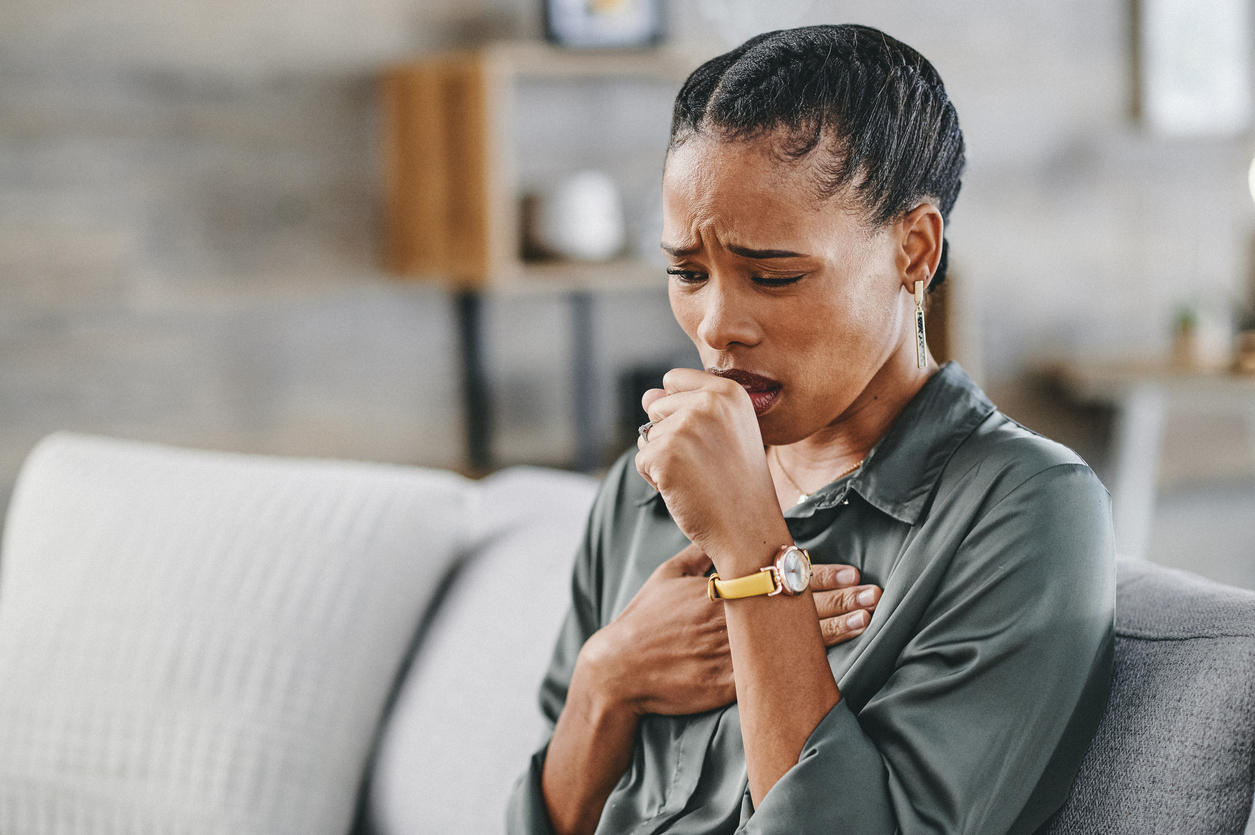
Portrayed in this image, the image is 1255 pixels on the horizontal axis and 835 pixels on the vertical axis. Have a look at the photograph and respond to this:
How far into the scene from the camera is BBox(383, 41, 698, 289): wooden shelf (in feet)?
8.32

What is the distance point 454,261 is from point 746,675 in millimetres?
1966

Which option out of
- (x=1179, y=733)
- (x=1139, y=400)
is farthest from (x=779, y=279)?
(x=1139, y=400)

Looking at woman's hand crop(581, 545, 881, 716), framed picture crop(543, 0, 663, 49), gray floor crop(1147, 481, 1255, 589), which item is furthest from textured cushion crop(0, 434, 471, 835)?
gray floor crop(1147, 481, 1255, 589)

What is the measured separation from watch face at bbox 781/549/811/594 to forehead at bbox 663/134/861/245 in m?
0.21

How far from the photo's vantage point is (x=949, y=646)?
75 cm

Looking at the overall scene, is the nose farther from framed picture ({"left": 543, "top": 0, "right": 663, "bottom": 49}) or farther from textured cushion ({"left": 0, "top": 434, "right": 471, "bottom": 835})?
framed picture ({"left": 543, "top": 0, "right": 663, "bottom": 49})

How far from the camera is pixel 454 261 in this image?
2.64 metres

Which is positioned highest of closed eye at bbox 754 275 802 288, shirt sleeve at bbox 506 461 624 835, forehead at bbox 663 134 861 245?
forehead at bbox 663 134 861 245

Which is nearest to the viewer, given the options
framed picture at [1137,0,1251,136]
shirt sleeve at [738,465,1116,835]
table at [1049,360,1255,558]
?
shirt sleeve at [738,465,1116,835]

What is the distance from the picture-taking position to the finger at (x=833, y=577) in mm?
866

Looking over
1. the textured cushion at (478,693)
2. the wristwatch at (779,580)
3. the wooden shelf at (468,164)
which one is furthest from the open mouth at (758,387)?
the wooden shelf at (468,164)

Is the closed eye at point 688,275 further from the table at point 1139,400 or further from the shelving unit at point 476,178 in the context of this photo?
the table at point 1139,400

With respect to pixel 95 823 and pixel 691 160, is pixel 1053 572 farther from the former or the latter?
pixel 95 823

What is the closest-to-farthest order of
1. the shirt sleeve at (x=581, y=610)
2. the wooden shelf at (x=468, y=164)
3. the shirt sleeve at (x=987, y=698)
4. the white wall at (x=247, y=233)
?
the shirt sleeve at (x=987, y=698), the shirt sleeve at (x=581, y=610), the white wall at (x=247, y=233), the wooden shelf at (x=468, y=164)
